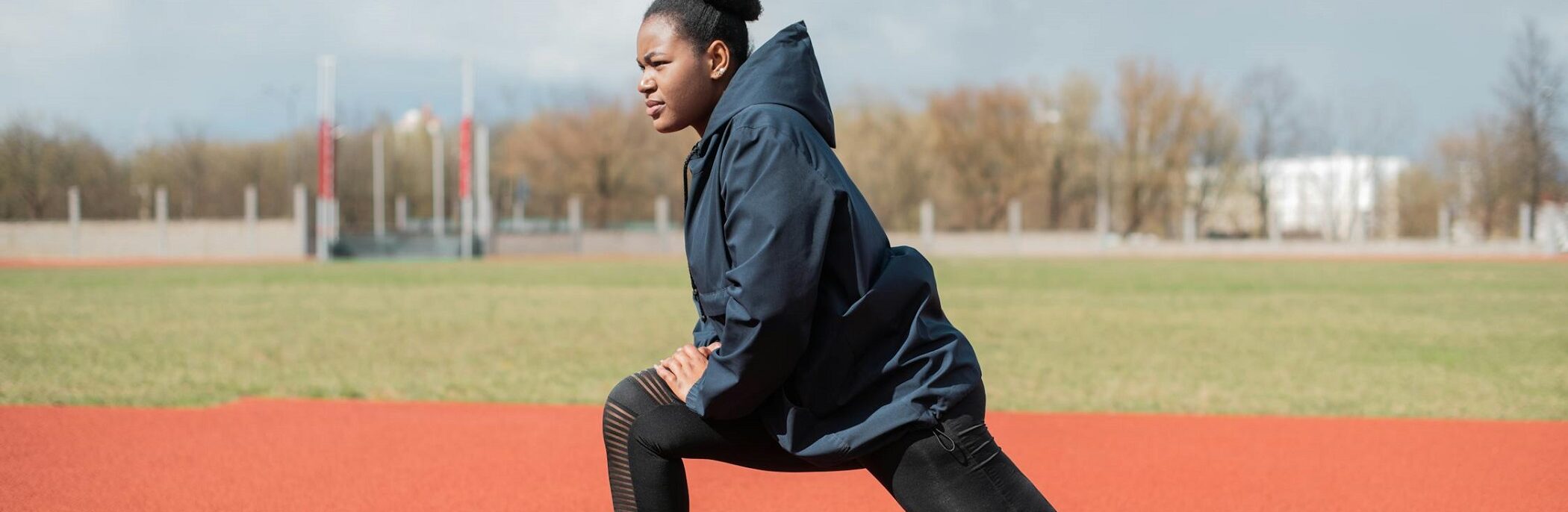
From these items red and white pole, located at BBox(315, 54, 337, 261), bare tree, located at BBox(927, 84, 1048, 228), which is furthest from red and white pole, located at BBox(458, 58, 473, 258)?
bare tree, located at BBox(927, 84, 1048, 228)

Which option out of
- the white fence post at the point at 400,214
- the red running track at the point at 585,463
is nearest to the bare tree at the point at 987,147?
the white fence post at the point at 400,214

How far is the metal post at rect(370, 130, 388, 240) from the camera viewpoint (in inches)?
2489

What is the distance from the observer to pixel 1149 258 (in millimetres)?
45531

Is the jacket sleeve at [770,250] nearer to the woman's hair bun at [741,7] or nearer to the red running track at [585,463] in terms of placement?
the woman's hair bun at [741,7]

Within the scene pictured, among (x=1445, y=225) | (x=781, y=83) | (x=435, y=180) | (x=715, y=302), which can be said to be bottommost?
(x=1445, y=225)

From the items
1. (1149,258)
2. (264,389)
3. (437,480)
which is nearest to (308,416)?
(264,389)

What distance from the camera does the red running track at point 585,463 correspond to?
16.9ft

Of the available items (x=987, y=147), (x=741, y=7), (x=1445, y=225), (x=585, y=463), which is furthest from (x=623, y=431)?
(x=987, y=147)

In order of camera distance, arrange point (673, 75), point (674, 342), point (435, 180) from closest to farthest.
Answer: point (673, 75) → point (674, 342) → point (435, 180)

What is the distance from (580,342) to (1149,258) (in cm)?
3603

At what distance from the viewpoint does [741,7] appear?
243 centimetres

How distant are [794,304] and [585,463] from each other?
4.19 metres

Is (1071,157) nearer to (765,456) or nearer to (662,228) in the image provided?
(662,228)

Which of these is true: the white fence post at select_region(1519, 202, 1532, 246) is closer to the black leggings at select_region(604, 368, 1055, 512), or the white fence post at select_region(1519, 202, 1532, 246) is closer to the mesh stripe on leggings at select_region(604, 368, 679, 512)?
the black leggings at select_region(604, 368, 1055, 512)
